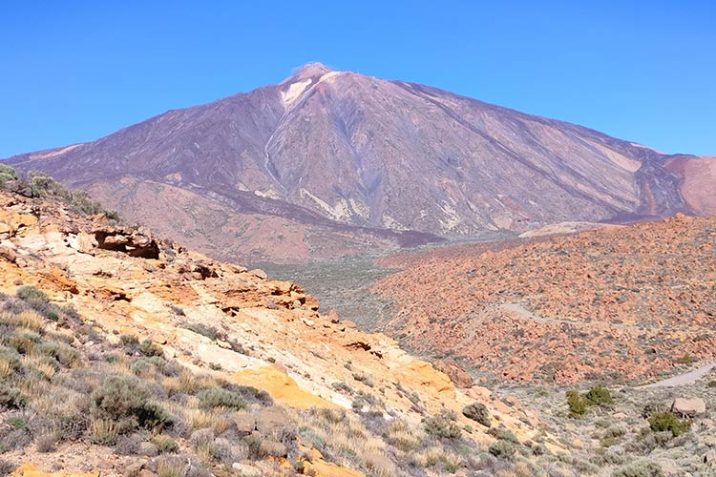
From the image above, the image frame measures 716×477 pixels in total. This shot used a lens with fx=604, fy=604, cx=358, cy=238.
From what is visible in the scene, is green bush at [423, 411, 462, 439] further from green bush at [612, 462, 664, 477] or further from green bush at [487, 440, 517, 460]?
green bush at [612, 462, 664, 477]

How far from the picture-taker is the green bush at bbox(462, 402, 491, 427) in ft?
45.8

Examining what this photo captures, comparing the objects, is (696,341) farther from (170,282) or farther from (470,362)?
(170,282)

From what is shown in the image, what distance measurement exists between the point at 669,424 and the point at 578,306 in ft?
50.2

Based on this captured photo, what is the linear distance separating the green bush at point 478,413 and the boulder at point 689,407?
569cm

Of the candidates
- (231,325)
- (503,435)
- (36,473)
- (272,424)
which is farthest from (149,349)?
(503,435)

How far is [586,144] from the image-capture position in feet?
568

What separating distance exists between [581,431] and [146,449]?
14542mm

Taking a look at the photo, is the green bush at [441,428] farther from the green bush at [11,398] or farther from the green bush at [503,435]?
the green bush at [11,398]

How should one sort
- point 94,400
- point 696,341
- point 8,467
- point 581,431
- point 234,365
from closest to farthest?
point 8,467
point 94,400
point 234,365
point 581,431
point 696,341

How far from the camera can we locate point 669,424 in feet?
49.0

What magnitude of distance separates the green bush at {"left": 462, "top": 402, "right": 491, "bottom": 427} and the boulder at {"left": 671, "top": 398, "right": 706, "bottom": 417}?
5.69 meters

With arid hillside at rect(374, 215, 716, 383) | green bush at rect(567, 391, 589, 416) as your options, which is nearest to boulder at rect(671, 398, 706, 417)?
green bush at rect(567, 391, 589, 416)

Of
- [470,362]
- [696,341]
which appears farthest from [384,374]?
[696,341]

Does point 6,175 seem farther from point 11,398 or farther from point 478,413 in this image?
point 478,413
